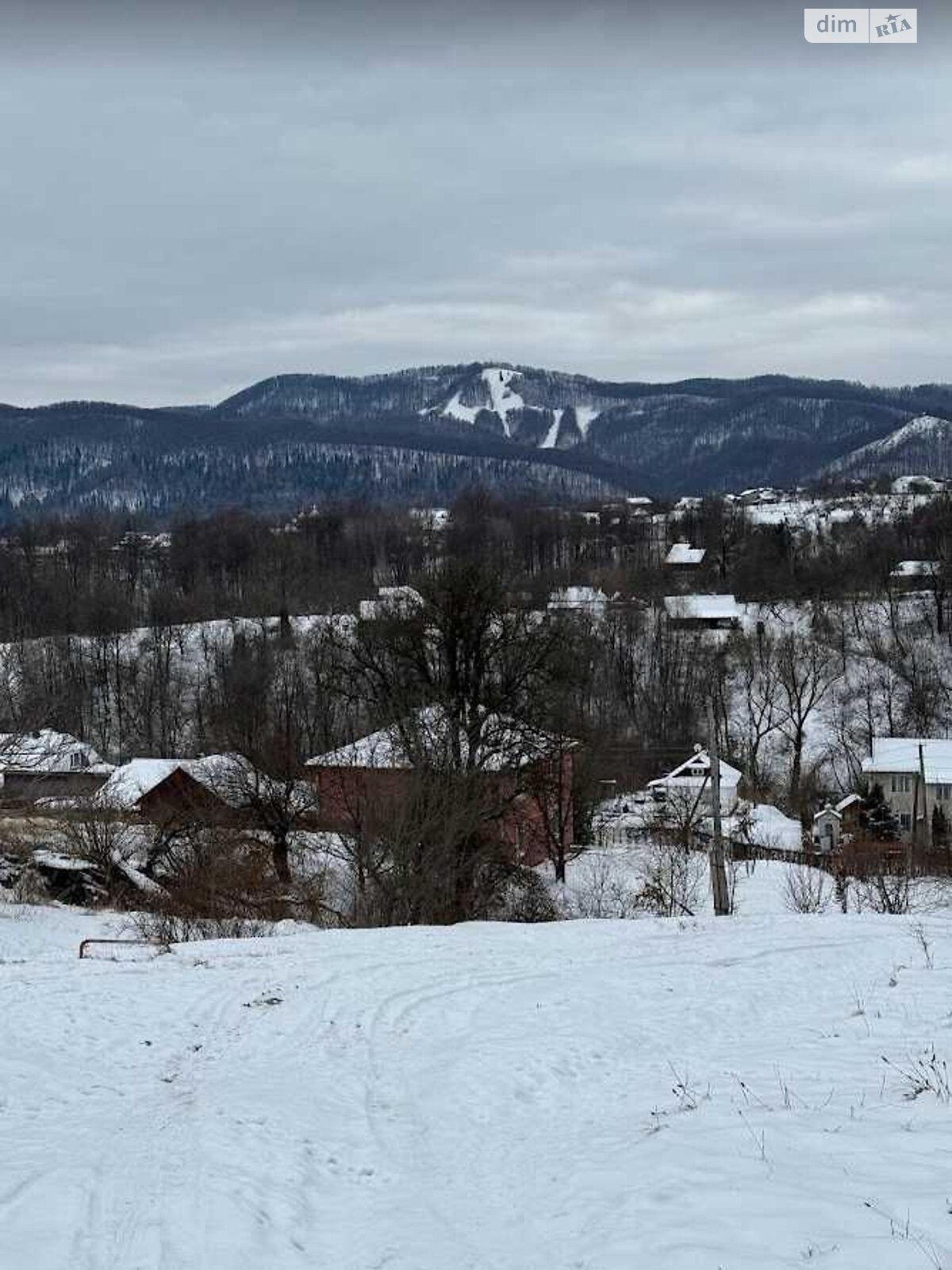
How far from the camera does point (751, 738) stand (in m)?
66.1

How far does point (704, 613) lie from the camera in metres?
84.7

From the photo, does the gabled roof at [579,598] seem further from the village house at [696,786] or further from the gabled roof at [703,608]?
the village house at [696,786]

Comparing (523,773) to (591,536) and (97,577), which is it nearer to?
(97,577)

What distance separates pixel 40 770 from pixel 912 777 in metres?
38.4

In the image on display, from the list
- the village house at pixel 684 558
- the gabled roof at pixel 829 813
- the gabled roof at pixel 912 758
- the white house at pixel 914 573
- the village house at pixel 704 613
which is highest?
the village house at pixel 684 558

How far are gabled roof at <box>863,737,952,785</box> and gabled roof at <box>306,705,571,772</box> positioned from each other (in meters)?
30.4

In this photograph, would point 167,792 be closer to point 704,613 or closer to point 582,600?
point 582,600

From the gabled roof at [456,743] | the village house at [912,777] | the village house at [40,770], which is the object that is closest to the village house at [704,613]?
the village house at [912,777]

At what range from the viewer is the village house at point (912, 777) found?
171ft

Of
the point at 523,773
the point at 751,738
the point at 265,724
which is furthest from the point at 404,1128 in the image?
the point at 751,738

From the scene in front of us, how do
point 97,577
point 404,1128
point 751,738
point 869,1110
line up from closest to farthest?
point 869,1110, point 404,1128, point 751,738, point 97,577

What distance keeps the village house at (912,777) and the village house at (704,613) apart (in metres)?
25.5

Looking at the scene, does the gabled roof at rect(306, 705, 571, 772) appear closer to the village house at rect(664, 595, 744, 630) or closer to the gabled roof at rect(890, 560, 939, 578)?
the village house at rect(664, 595, 744, 630)

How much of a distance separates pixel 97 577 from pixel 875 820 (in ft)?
247
